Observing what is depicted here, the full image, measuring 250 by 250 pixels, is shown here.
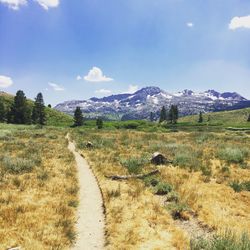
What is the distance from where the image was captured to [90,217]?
44.0 ft

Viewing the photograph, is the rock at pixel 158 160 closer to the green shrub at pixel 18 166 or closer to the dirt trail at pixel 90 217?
the dirt trail at pixel 90 217

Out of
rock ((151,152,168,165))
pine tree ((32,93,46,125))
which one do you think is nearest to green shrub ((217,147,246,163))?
rock ((151,152,168,165))

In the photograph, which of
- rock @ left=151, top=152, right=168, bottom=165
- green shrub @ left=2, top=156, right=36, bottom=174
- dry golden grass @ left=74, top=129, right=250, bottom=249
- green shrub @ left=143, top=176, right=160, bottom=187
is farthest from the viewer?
rock @ left=151, top=152, right=168, bottom=165

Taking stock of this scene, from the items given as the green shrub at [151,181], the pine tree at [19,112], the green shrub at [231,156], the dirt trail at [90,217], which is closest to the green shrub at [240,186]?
the green shrub at [151,181]

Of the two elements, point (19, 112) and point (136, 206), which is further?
point (19, 112)

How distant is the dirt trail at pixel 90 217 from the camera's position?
426 inches

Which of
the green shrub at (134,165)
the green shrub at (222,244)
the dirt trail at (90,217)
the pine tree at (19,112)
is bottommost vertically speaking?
the dirt trail at (90,217)

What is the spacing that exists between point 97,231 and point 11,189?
7.59 m

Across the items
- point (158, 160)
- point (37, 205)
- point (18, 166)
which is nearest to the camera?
point (37, 205)

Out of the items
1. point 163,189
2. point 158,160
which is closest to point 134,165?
point 158,160

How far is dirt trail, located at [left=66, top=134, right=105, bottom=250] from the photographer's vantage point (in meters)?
10.8

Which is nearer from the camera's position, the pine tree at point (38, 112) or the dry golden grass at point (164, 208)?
the dry golden grass at point (164, 208)

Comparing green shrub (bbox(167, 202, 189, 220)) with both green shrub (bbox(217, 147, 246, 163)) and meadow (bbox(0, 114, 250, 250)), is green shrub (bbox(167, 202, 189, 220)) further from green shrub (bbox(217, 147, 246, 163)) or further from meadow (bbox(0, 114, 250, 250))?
green shrub (bbox(217, 147, 246, 163))

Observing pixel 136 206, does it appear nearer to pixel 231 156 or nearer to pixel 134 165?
pixel 134 165
